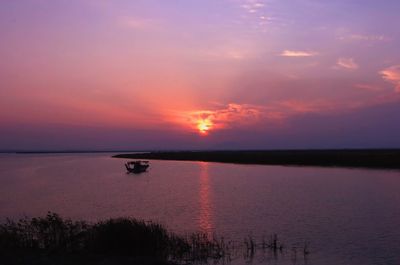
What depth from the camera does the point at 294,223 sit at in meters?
28.1

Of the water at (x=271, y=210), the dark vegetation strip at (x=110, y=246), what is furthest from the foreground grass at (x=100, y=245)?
the water at (x=271, y=210)

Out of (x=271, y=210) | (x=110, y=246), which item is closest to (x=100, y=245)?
(x=110, y=246)

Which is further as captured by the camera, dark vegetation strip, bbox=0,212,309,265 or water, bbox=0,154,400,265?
water, bbox=0,154,400,265

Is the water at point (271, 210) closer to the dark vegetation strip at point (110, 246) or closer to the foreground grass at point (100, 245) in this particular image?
the dark vegetation strip at point (110, 246)

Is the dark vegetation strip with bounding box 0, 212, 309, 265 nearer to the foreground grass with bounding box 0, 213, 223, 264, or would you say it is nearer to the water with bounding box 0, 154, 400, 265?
the foreground grass with bounding box 0, 213, 223, 264

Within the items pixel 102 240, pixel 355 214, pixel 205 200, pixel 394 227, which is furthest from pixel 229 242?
pixel 205 200

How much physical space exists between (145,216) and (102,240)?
14.9 meters

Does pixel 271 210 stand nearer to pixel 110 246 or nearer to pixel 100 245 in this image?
pixel 110 246

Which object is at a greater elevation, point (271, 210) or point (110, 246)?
point (110, 246)

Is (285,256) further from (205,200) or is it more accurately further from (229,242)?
(205,200)

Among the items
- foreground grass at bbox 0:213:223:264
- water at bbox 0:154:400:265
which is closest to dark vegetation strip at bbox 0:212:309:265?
foreground grass at bbox 0:213:223:264

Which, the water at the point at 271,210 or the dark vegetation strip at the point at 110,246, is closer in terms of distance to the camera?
the dark vegetation strip at the point at 110,246

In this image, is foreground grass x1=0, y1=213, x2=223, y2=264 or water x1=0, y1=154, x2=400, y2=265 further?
water x1=0, y1=154, x2=400, y2=265

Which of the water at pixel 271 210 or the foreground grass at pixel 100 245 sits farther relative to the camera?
the water at pixel 271 210
